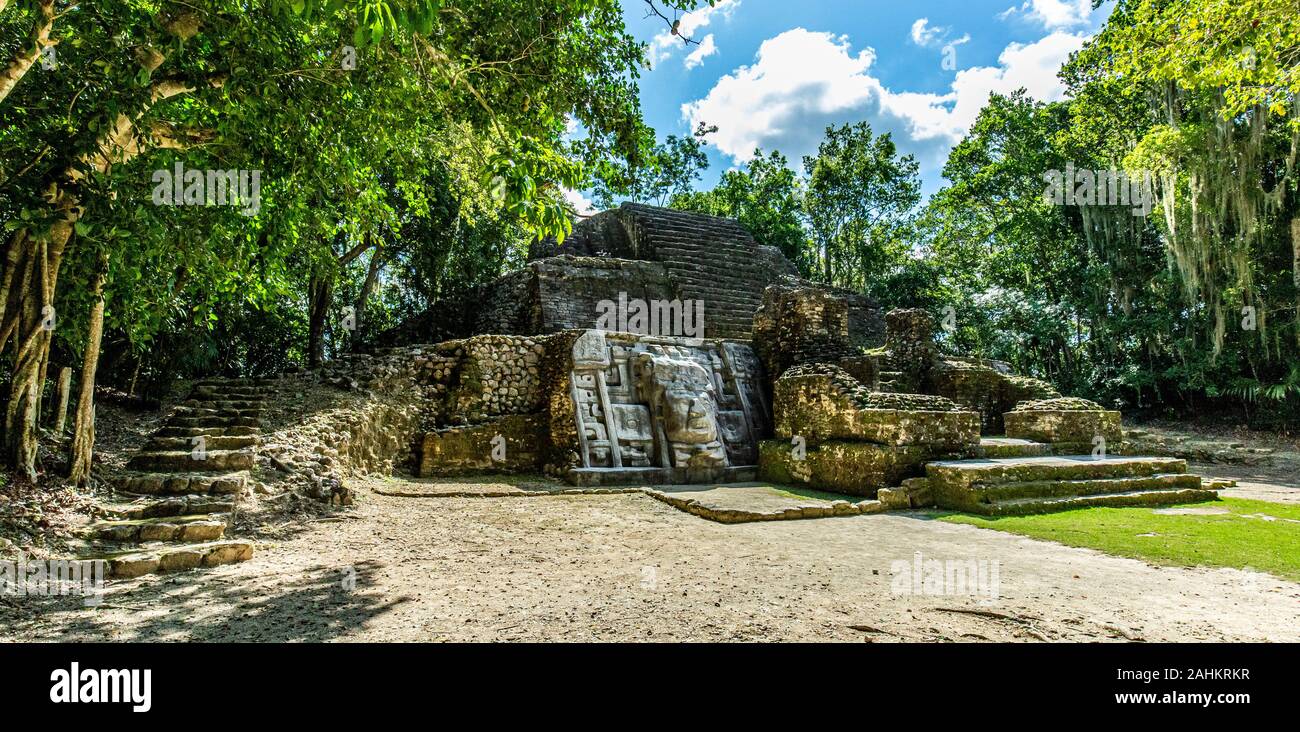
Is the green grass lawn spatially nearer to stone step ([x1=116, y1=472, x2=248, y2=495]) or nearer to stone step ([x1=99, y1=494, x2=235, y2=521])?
stone step ([x1=99, y1=494, x2=235, y2=521])

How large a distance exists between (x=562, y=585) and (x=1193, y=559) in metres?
4.82

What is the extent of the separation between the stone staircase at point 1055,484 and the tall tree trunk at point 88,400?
9037 millimetres

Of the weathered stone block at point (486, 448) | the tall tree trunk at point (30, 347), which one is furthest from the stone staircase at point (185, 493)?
the weathered stone block at point (486, 448)

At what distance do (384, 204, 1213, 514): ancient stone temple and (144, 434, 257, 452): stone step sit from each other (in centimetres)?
294

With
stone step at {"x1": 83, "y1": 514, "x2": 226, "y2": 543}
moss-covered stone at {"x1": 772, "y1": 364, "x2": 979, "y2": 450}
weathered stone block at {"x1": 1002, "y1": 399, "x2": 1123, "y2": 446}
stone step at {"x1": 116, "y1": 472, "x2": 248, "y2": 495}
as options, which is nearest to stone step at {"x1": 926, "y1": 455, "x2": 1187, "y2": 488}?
moss-covered stone at {"x1": 772, "y1": 364, "x2": 979, "y2": 450}

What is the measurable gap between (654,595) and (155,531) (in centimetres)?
433

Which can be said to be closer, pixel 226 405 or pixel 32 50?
pixel 32 50

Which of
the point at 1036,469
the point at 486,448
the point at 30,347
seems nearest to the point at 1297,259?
the point at 1036,469

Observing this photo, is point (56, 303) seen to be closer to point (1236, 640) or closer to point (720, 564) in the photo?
point (720, 564)

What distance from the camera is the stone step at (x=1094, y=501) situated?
672 cm

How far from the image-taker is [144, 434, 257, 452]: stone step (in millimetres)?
6945

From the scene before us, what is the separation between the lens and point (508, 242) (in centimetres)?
2106

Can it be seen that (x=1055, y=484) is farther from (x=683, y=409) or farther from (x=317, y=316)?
(x=317, y=316)

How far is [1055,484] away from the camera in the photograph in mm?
7238
